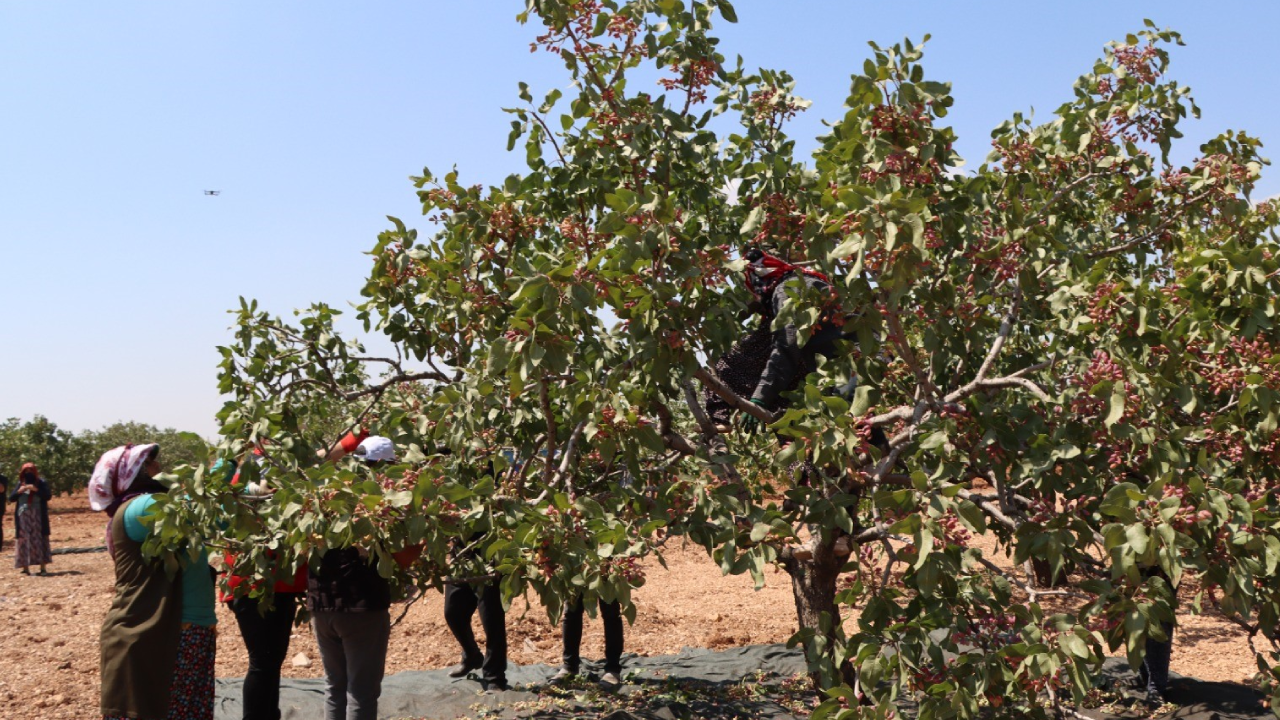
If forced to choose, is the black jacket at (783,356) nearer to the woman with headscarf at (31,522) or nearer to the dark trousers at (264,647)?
the dark trousers at (264,647)

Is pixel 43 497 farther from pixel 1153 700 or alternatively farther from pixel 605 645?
pixel 1153 700

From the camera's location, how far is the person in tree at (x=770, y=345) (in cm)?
401

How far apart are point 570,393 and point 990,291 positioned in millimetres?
1757

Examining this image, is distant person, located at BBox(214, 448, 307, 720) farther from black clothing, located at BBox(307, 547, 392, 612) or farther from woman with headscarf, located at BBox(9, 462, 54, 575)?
woman with headscarf, located at BBox(9, 462, 54, 575)

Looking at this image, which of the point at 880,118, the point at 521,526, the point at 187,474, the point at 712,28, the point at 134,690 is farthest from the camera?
the point at 134,690

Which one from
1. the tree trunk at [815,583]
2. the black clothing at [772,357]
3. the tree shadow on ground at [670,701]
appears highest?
the black clothing at [772,357]

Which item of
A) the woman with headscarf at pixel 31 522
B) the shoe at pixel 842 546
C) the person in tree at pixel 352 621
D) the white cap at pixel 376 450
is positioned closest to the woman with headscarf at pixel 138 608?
the person in tree at pixel 352 621

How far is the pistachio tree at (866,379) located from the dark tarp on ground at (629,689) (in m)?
1.94

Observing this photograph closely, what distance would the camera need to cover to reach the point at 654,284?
3072mm

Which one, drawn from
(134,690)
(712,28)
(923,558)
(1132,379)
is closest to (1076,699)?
(923,558)

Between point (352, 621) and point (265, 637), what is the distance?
0.75 metres

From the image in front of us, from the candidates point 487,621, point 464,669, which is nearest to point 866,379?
point 487,621

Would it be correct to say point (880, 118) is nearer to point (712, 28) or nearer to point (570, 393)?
point (712, 28)

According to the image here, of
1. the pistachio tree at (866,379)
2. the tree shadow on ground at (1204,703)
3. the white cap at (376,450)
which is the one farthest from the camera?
the tree shadow on ground at (1204,703)
